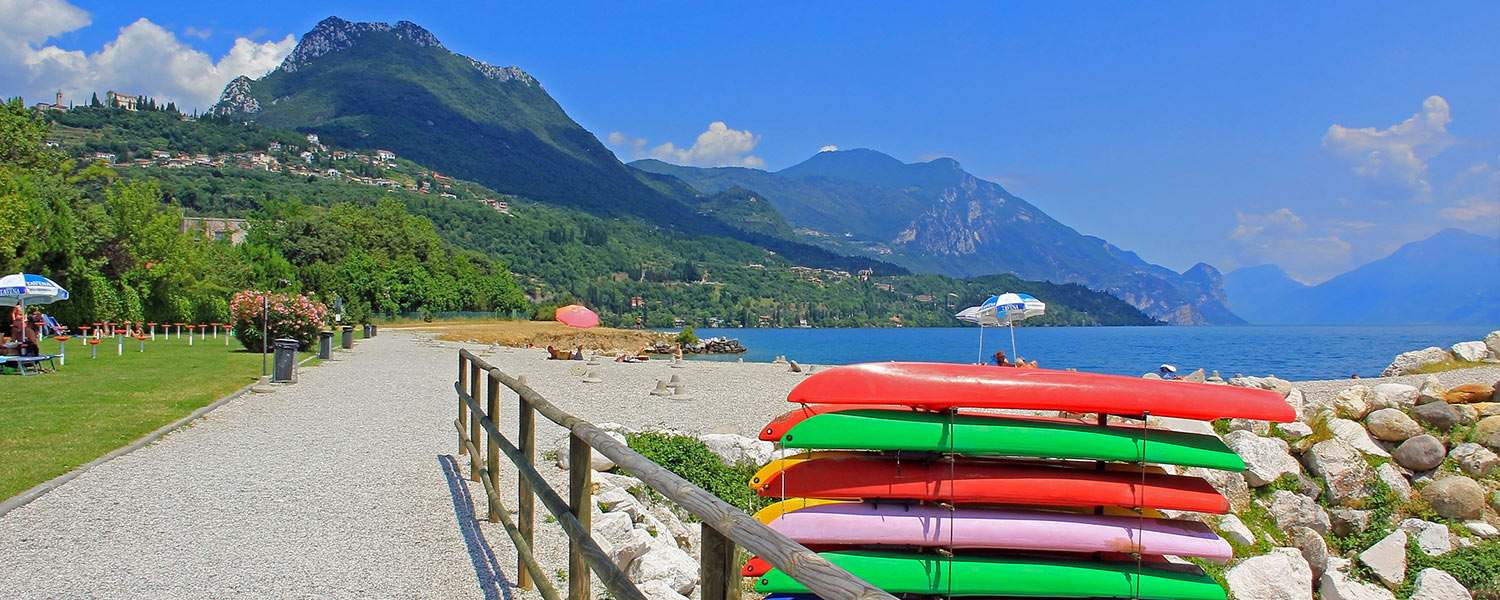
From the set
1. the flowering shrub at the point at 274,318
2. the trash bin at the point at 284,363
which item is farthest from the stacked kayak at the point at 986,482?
the flowering shrub at the point at 274,318

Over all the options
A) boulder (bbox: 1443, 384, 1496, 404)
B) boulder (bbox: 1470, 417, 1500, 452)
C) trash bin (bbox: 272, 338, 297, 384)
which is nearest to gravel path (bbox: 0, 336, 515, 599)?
trash bin (bbox: 272, 338, 297, 384)

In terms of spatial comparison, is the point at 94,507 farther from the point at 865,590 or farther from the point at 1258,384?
the point at 1258,384

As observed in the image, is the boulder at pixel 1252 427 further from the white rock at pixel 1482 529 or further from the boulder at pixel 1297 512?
the white rock at pixel 1482 529

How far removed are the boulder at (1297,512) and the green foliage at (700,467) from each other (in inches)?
247

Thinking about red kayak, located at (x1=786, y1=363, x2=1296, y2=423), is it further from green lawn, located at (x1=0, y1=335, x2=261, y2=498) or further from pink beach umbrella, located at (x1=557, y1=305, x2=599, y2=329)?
pink beach umbrella, located at (x1=557, y1=305, x2=599, y2=329)

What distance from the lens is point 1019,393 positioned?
399 cm

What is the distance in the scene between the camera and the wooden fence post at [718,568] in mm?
2373

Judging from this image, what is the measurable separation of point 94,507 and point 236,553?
2.15 metres

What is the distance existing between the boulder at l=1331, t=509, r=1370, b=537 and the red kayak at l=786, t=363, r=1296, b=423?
8327 mm

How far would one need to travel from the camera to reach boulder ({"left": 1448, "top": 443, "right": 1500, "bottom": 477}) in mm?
11297

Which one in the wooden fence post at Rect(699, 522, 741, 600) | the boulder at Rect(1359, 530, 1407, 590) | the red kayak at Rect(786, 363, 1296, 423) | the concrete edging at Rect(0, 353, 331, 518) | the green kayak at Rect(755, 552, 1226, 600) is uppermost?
the red kayak at Rect(786, 363, 1296, 423)

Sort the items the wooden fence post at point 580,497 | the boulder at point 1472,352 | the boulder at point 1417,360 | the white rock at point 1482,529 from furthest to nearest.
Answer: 1. the boulder at point 1417,360
2. the boulder at point 1472,352
3. the white rock at point 1482,529
4. the wooden fence post at point 580,497

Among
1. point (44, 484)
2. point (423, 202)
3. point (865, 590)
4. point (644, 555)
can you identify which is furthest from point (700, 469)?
point (423, 202)

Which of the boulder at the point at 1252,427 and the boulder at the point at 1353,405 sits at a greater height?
the boulder at the point at 1353,405
